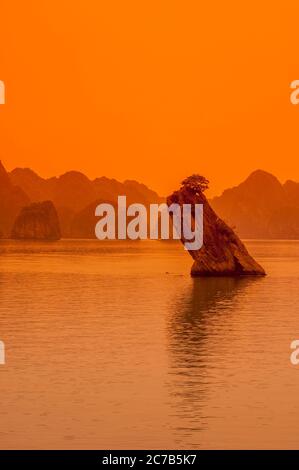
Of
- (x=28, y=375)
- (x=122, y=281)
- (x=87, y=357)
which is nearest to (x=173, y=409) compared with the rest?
(x=28, y=375)

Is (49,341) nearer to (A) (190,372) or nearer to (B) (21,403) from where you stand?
(A) (190,372)

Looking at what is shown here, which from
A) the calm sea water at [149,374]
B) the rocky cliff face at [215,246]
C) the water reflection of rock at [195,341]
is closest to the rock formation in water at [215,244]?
the rocky cliff face at [215,246]

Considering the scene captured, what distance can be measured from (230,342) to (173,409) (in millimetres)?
15742

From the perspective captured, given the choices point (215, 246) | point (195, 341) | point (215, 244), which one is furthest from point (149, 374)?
point (215, 246)

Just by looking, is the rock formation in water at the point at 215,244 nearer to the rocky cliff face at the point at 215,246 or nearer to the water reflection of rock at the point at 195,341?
the rocky cliff face at the point at 215,246

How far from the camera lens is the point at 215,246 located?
83.7 metres

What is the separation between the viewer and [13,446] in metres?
23.0

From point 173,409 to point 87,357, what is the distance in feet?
36.0

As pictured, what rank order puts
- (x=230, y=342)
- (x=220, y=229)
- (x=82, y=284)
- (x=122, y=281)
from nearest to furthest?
1. (x=230, y=342)
2. (x=220, y=229)
3. (x=82, y=284)
4. (x=122, y=281)

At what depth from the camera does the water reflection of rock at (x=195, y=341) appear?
2733 centimetres

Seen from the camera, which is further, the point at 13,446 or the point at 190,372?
the point at 190,372

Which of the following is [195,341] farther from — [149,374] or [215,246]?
[215,246]

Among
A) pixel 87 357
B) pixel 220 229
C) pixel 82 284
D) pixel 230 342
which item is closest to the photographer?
pixel 87 357
